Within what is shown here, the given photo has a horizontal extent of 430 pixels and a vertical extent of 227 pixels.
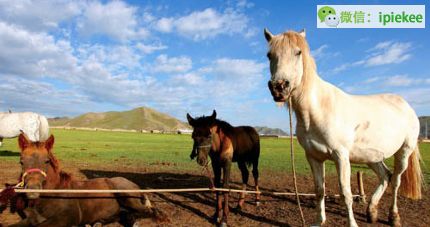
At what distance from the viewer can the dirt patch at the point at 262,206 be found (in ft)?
22.7

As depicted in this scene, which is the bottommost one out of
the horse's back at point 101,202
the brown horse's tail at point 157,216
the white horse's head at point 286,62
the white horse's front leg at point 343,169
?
the brown horse's tail at point 157,216

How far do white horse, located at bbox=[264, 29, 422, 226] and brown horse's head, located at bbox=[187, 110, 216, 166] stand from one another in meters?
1.89

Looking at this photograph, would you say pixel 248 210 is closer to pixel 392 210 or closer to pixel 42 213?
pixel 392 210

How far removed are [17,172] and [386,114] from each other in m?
12.1

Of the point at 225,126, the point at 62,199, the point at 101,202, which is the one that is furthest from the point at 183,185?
the point at 62,199

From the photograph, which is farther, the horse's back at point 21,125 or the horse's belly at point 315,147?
the horse's back at point 21,125

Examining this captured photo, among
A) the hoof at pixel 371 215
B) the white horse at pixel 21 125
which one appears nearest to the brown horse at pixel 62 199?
the hoof at pixel 371 215

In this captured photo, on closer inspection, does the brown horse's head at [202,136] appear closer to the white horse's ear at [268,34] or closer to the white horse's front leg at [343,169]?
the white horse's ear at [268,34]

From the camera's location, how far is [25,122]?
59.4 feet

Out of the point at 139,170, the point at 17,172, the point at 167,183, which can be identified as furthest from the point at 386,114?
the point at 17,172

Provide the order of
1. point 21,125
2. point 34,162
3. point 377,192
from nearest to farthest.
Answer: point 34,162 → point 377,192 → point 21,125

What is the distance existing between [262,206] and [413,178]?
3.49 metres

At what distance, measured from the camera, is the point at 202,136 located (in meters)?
6.70

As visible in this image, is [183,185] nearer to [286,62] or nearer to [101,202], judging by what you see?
[101,202]
